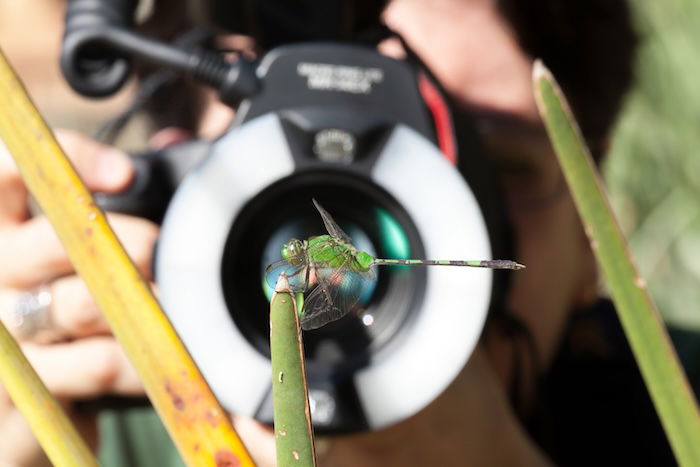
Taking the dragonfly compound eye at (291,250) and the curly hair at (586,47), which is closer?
the dragonfly compound eye at (291,250)

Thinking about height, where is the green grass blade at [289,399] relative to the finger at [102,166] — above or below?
above

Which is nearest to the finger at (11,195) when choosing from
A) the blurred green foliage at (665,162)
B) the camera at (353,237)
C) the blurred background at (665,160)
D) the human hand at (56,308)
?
the human hand at (56,308)

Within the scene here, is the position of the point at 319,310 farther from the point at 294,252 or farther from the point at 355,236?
the point at 355,236

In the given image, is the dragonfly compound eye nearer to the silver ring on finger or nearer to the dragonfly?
the dragonfly

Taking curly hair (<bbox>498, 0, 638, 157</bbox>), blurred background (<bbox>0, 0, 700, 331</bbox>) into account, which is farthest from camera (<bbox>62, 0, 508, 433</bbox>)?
blurred background (<bbox>0, 0, 700, 331</bbox>)

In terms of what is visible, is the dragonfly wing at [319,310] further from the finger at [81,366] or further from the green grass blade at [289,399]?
the finger at [81,366]

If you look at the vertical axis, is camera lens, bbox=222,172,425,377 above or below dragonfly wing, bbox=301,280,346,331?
below

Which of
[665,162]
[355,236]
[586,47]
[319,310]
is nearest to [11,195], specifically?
A: [355,236]

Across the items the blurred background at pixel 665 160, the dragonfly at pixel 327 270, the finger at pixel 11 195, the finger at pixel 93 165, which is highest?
the dragonfly at pixel 327 270
